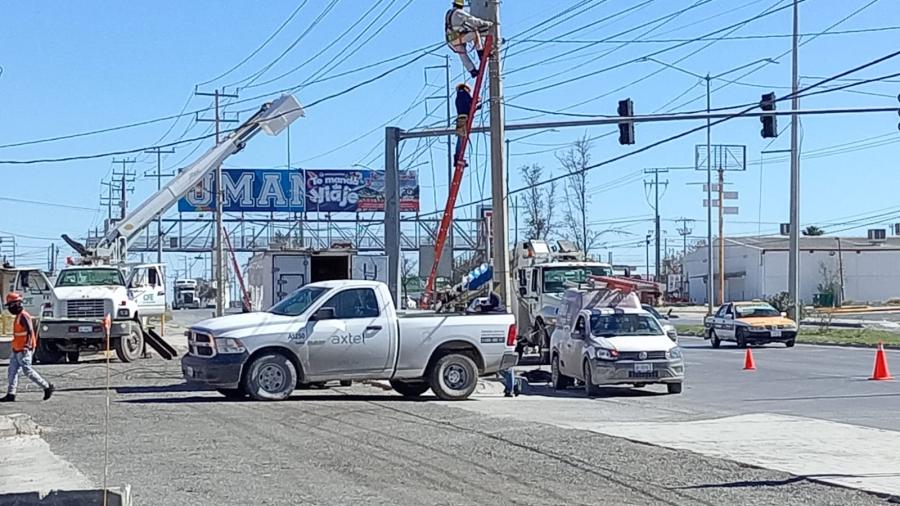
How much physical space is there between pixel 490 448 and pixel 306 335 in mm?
6946

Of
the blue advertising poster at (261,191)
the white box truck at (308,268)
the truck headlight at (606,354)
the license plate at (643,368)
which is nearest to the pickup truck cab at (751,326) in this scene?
the white box truck at (308,268)

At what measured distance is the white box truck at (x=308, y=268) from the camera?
112 feet

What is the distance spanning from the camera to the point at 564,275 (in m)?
32.9

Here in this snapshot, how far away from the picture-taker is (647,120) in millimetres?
26672

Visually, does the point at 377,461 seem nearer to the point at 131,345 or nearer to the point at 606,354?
the point at 606,354

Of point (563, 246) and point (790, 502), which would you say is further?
point (563, 246)

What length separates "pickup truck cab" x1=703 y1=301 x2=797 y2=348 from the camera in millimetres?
41312

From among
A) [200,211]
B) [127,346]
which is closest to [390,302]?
[127,346]

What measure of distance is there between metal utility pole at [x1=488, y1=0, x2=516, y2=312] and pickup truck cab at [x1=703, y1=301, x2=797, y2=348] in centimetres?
1871

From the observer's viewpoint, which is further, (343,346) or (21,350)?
(343,346)

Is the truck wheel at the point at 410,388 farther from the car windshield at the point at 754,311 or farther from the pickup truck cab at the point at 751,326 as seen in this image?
the car windshield at the point at 754,311

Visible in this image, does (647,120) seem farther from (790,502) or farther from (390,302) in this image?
(790,502)

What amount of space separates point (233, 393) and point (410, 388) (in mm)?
3247

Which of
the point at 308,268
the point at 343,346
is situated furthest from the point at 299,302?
the point at 308,268
